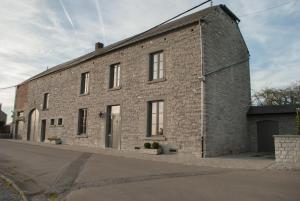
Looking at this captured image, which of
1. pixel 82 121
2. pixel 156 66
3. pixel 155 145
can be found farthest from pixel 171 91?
pixel 82 121

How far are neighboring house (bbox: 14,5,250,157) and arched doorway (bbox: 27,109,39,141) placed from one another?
5621mm

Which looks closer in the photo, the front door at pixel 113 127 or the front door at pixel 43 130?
the front door at pixel 113 127

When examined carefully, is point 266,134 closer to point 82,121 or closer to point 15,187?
point 82,121

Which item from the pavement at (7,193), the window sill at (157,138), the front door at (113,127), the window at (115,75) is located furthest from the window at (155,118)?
the pavement at (7,193)

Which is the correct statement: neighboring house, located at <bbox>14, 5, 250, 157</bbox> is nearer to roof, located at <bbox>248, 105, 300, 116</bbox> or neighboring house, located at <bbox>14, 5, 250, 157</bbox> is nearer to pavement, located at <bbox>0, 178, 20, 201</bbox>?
roof, located at <bbox>248, 105, 300, 116</bbox>

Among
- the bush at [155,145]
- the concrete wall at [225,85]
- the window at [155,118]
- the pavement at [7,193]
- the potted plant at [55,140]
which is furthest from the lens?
the potted plant at [55,140]

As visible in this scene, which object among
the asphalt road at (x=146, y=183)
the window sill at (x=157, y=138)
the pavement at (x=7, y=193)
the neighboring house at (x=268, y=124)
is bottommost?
the pavement at (x=7, y=193)

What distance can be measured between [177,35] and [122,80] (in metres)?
4.58

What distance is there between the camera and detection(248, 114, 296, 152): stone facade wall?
52.4 ft

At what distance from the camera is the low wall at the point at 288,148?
970cm

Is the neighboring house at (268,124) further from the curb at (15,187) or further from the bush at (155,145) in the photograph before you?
the curb at (15,187)

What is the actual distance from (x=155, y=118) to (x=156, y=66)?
9.73 ft

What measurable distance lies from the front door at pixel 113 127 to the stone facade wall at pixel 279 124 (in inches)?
322

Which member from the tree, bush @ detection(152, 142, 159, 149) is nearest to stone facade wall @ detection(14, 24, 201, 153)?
bush @ detection(152, 142, 159, 149)
